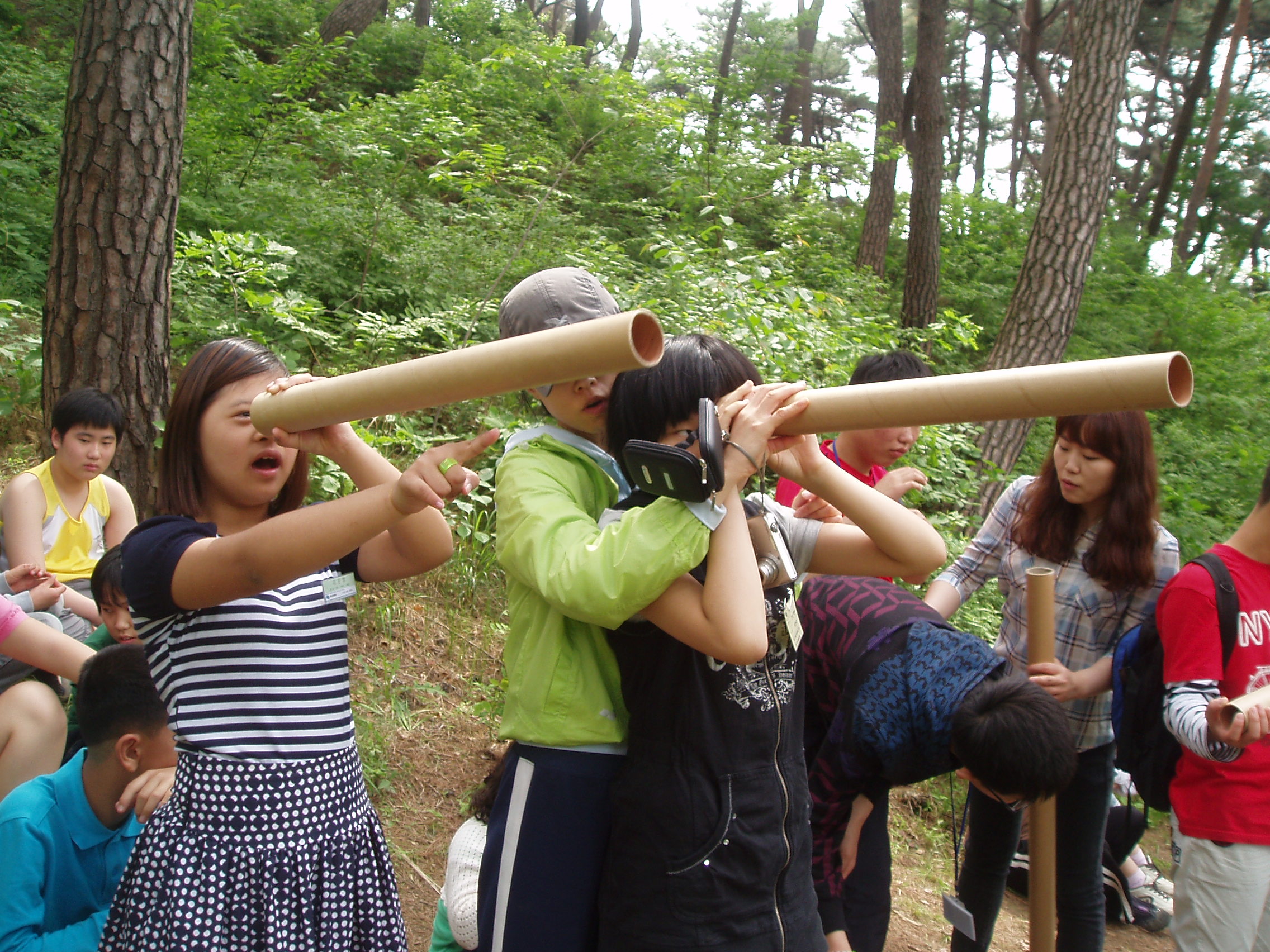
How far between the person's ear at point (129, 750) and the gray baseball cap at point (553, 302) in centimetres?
126

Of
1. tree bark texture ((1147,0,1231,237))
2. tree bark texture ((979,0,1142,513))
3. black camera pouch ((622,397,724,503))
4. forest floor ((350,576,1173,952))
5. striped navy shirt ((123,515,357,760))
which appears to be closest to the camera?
black camera pouch ((622,397,724,503))

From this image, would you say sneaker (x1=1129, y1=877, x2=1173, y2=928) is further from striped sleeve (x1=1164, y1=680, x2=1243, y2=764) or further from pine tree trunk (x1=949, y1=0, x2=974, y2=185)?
pine tree trunk (x1=949, y1=0, x2=974, y2=185)

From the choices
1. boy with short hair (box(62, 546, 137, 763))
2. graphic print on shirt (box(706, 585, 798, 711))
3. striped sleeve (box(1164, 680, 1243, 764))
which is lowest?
boy with short hair (box(62, 546, 137, 763))

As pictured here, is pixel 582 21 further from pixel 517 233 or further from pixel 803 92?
pixel 517 233

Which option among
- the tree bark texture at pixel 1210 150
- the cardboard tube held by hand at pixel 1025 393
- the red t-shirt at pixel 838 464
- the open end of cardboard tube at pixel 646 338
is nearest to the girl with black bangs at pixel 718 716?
the cardboard tube held by hand at pixel 1025 393

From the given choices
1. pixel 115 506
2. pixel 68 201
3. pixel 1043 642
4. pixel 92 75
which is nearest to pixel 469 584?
pixel 115 506

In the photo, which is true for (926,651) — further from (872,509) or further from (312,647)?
(312,647)

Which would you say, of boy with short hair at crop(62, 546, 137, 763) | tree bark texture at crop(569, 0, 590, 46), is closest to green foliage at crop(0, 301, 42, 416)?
boy with short hair at crop(62, 546, 137, 763)

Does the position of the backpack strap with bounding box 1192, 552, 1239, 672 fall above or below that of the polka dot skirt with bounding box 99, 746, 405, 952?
above

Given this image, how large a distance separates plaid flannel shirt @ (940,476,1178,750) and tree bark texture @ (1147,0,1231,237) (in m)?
14.9

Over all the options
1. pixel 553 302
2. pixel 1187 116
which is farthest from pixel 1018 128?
pixel 553 302

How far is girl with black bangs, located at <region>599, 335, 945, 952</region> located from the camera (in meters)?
1.66

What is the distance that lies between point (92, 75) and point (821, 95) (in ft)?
104

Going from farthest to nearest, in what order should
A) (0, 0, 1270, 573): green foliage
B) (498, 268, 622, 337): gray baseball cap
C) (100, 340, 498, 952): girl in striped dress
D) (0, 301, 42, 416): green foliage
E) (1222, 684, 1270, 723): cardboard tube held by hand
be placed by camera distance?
(0, 0, 1270, 573): green foliage → (0, 301, 42, 416): green foliage → (1222, 684, 1270, 723): cardboard tube held by hand → (498, 268, 622, 337): gray baseball cap → (100, 340, 498, 952): girl in striped dress
